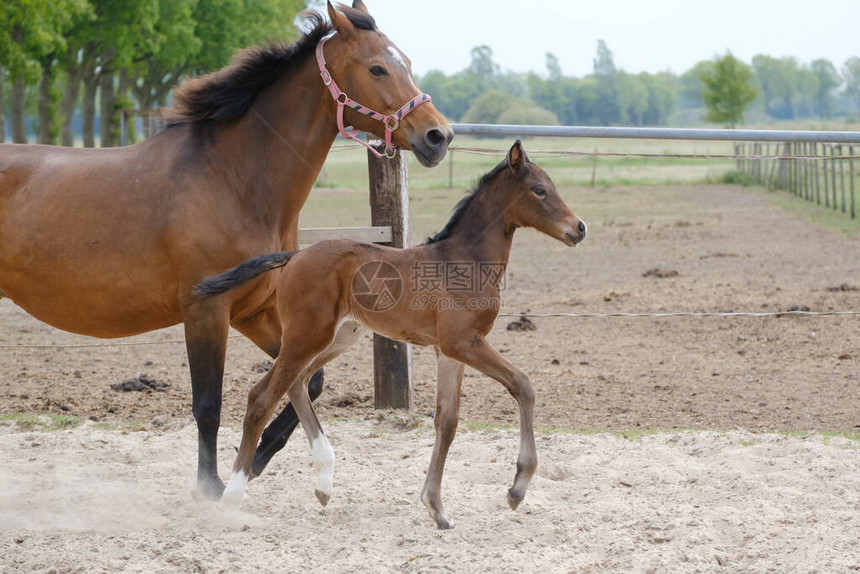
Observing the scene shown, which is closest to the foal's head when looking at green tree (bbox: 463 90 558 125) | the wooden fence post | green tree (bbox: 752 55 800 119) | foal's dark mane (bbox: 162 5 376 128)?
foal's dark mane (bbox: 162 5 376 128)

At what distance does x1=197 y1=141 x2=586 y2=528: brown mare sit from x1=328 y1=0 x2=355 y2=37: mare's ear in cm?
97

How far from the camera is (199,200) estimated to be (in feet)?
14.0

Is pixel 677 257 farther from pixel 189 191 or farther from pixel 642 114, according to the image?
pixel 642 114

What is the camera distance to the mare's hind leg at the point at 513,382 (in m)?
3.80

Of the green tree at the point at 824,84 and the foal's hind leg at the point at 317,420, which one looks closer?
the foal's hind leg at the point at 317,420

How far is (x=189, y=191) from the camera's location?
169 inches

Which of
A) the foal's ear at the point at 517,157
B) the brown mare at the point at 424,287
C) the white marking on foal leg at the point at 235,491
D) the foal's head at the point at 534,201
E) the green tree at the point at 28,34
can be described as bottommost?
the white marking on foal leg at the point at 235,491

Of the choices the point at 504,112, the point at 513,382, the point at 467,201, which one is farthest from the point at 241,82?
the point at 504,112

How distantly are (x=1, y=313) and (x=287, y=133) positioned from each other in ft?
22.6

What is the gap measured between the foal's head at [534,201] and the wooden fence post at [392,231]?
6.04ft

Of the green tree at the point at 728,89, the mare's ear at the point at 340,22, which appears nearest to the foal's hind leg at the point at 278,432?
the mare's ear at the point at 340,22

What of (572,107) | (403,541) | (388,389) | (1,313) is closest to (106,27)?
(1,313)

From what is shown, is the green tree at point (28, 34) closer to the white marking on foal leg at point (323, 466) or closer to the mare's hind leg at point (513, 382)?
the white marking on foal leg at point (323, 466)

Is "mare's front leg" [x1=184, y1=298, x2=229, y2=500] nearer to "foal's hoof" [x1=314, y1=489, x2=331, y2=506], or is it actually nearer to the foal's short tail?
the foal's short tail
